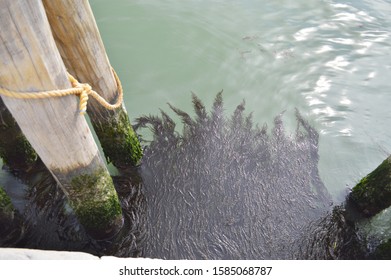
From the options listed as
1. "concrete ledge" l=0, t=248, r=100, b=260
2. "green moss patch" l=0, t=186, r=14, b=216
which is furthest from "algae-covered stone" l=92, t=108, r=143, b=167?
"concrete ledge" l=0, t=248, r=100, b=260

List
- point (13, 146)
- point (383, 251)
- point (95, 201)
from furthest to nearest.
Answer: point (13, 146) < point (383, 251) < point (95, 201)

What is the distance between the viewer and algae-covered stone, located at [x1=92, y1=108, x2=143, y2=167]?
3625 millimetres

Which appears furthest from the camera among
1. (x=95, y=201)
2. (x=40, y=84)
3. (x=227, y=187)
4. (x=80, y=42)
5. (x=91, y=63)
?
(x=227, y=187)

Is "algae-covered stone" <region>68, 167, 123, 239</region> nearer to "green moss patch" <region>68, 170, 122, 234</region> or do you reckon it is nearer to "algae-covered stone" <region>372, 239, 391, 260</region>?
"green moss patch" <region>68, 170, 122, 234</region>

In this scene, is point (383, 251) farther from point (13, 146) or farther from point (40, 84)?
point (13, 146)

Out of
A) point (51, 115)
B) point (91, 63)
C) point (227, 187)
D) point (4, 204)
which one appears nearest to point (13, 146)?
point (4, 204)

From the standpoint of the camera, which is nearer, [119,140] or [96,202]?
[96,202]

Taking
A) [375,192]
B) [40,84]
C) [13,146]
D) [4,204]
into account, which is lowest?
[375,192]

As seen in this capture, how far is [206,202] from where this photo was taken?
3984 millimetres

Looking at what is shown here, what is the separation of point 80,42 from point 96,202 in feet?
4.71

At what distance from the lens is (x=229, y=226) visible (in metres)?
3.79

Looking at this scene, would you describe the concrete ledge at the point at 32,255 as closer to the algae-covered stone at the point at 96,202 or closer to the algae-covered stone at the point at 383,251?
the algae-covered stone at the point at 96,202

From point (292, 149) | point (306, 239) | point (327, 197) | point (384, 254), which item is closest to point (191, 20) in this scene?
point (292, 149)

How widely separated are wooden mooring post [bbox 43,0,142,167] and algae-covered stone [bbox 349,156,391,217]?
2643mm
